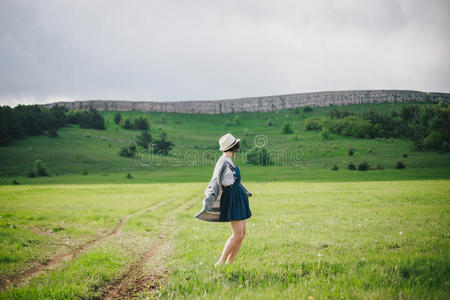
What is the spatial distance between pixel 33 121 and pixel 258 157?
87.6 metres

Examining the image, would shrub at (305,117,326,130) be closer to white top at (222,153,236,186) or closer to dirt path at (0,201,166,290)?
dirt path at (0,201,166,290)

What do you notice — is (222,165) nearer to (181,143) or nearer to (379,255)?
(379,255)

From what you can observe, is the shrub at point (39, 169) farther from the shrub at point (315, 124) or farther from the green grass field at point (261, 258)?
the shrub at point (315, 124)

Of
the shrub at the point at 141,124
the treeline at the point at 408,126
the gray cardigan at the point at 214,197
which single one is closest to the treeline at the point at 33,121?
the shrub at the point at 141,124

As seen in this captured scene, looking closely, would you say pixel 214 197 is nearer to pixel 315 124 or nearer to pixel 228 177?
pixel 228 177

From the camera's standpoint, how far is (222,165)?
7.15m

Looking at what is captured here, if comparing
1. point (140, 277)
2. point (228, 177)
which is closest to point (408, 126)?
point (228, 177)

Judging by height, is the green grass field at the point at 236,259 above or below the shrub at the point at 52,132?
below

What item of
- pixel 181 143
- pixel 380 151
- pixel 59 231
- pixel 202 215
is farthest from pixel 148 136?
pixel 202 215

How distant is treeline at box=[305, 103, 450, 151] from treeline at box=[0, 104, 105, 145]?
110 metres

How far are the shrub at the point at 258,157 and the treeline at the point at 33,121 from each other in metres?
76.3

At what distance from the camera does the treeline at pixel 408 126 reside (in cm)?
8500

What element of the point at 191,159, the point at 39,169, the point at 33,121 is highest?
the point at 33,121

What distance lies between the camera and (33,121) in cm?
10675
